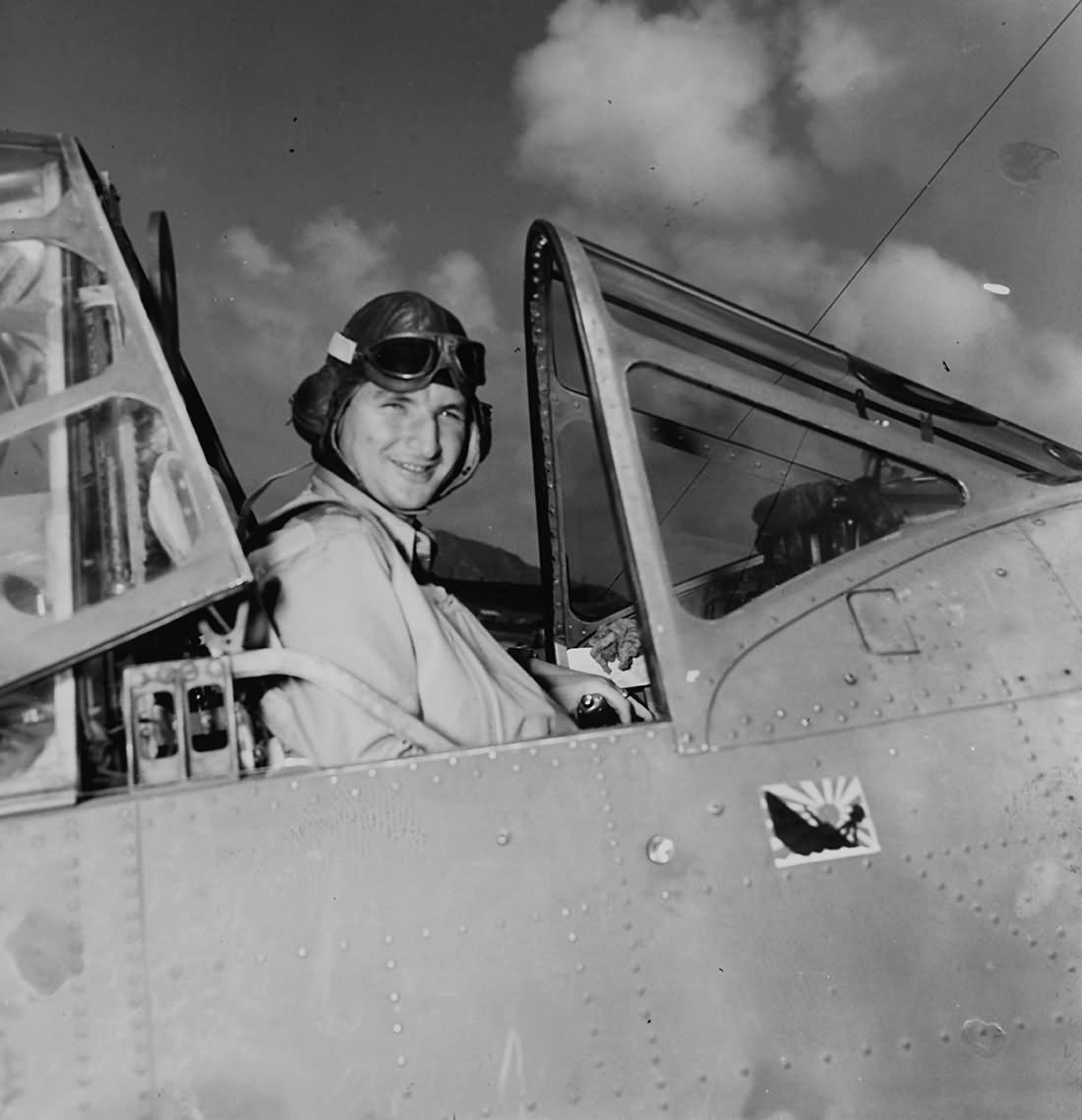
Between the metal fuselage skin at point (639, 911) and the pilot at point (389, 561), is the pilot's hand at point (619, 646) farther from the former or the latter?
the metal fuselage skin at point (639, 911)

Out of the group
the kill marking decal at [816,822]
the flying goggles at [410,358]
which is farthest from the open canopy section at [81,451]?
the kill marking decal at [816,822]

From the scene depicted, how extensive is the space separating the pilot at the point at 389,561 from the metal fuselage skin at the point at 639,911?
0.35 m

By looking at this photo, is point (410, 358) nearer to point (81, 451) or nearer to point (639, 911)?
point (81, 451)

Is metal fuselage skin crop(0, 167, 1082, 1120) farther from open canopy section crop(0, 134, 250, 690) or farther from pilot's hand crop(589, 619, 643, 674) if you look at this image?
pilot's hand crop(589, 619, 643, 674)

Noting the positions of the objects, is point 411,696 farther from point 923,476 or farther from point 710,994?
A: point 923,476

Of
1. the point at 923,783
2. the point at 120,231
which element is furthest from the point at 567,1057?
the point at 120,231

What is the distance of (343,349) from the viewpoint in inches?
113

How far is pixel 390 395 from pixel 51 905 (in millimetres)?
1572

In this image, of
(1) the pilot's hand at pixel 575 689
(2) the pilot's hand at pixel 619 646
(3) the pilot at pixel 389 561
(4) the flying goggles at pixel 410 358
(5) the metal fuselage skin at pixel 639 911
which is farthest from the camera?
(2) the pilot's hand at pixel 619 646

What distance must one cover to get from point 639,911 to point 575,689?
123 cm

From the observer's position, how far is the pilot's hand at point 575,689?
2977 millimetres

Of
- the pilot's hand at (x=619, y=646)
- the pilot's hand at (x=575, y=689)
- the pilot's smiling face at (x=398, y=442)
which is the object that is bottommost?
the pilot's hand at (x=575, y=689)

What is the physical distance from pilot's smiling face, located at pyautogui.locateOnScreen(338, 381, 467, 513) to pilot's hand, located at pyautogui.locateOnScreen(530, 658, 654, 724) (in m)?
0.64

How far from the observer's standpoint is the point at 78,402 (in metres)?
1.97
